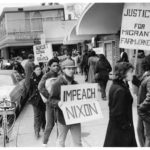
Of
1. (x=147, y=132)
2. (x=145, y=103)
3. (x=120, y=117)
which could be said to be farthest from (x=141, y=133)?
(x=120, y=117)

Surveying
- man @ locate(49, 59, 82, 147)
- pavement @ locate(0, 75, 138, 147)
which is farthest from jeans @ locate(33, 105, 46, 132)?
man @ locate(49, 59, 82, 147)

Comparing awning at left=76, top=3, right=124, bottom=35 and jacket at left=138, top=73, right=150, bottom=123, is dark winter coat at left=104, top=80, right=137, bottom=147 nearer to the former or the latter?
jacket at left=138, top=73, right=150, bottom=123

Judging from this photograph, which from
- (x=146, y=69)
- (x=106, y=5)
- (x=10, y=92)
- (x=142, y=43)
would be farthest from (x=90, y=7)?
(x=146, y=69)

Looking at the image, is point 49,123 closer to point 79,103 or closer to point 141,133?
point 79,103

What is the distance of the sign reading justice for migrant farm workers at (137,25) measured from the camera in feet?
21.2

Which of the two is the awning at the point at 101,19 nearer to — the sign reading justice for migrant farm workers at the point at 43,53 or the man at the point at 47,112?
the sign reading justice for migrant farm workers at the point at 43,53

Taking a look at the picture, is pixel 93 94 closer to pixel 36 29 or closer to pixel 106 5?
pixel 106 5

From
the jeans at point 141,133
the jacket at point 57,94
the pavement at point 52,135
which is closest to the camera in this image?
the jacket at point 57,94

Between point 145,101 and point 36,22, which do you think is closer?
point 145,101

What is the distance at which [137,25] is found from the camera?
6504mm

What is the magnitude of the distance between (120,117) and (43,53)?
21.0 feet

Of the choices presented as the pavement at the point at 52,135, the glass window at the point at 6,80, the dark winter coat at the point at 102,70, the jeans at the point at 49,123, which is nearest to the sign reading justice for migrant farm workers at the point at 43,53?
the glass window at the point at 6,80

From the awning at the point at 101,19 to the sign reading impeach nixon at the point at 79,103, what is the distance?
931 centimetres

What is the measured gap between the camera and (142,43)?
6.52 meters
